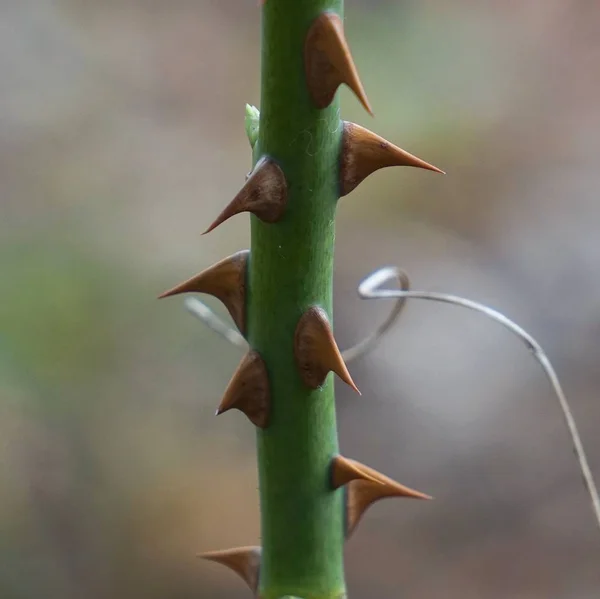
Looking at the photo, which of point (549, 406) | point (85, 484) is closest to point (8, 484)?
point (85, 484)

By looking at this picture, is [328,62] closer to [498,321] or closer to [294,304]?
[294,304]

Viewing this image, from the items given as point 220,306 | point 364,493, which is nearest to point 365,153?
point 364,493

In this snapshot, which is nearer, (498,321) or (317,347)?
(317,347)

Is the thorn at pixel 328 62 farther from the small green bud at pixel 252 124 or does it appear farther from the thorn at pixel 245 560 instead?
the thorn at pixel 245 560

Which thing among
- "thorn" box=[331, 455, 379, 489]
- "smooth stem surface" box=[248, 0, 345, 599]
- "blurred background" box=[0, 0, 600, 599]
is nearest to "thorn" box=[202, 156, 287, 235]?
"smooth stem surface" box=[248, 0, 345, 599]

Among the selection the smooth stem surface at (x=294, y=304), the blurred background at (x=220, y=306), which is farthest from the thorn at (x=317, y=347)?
the blurred background at (x=220, y=306)

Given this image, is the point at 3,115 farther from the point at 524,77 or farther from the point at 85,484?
the point at 524,77
